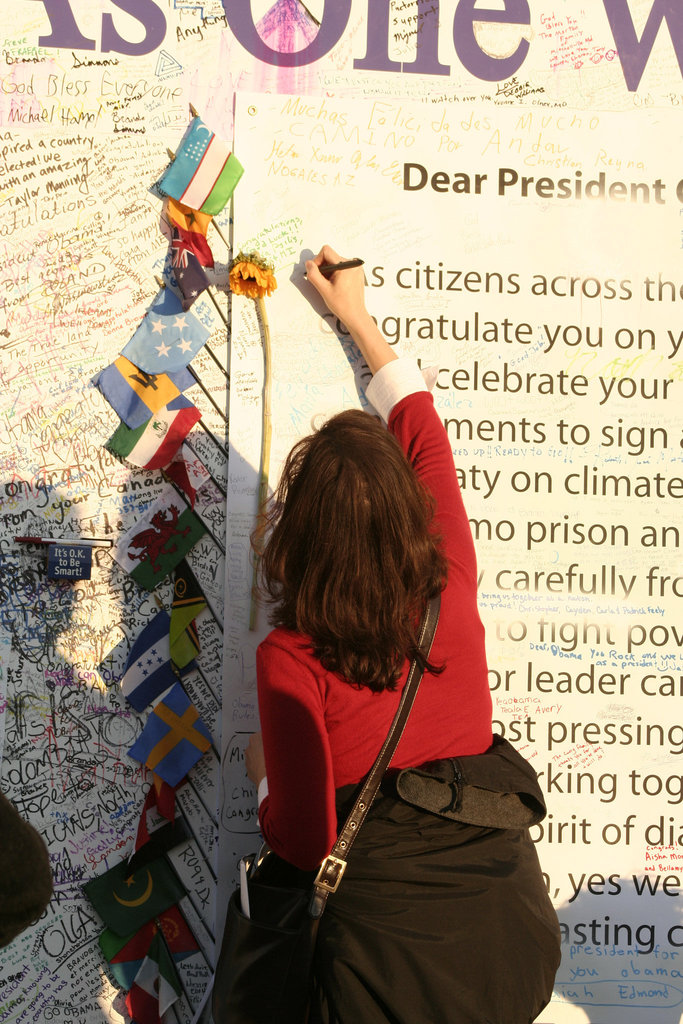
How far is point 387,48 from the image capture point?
8.18 ft

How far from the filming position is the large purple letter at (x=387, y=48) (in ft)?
8.17

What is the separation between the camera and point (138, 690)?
2389 millimetres

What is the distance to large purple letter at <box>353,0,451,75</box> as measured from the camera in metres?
2.49

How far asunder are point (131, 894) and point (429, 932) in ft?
3.44

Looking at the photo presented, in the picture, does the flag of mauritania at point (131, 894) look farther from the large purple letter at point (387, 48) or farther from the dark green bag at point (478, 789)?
the large purple letter at point (387, 48)

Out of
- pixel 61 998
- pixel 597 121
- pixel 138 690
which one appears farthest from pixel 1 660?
pixel 597 121

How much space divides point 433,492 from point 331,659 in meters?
0.56

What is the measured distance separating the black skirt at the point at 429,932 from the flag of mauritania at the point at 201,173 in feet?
5.25

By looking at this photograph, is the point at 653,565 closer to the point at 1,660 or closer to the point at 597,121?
the point at 597,121

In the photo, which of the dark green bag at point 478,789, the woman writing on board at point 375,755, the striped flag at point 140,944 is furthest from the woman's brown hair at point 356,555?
the striped flag at point 140,944

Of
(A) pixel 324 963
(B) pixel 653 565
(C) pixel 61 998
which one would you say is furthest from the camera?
(B) pixel 653 565

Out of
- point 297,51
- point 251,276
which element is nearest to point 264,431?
point 251,276

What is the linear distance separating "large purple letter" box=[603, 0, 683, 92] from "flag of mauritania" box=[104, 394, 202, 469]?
1.57 m

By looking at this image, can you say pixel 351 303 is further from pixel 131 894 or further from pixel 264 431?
pixel 131 894
